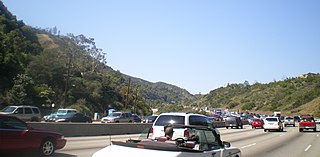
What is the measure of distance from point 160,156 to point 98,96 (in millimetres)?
84671

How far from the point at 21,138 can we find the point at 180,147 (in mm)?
7156

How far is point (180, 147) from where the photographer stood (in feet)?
19.7

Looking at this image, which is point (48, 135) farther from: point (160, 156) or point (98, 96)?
point (98, 96)

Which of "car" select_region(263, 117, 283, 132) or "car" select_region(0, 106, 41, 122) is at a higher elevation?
"car" select_region(0, 106, 41, 122)

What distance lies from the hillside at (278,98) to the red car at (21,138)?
104 metres

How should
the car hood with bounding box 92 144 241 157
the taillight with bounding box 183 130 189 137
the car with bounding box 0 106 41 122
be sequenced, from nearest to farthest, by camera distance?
the car hood with bounding box 92 144 241 157 → the taillight with bounding box 183 130 189 137 → the car with bounding box 0 106 41 122

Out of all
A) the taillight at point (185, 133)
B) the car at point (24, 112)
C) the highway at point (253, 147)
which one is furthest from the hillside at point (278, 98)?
the taillight at point (185, 133)

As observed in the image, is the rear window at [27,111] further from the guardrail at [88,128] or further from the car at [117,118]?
the car at [117,118]

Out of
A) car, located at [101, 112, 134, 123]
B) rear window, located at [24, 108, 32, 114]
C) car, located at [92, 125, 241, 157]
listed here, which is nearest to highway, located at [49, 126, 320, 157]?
car, located at [92, 125, 241, 157]

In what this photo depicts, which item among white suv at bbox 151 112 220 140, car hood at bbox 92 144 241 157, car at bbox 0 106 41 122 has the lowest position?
car hood at bbox 92 144 241 157

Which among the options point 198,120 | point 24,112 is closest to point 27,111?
point 24,112

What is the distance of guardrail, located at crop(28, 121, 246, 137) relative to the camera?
2212cm

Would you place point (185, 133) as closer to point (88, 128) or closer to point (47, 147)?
point (47, 147)

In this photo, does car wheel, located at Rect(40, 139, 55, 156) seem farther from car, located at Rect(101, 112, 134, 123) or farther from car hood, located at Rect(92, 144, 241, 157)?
car, located at Rect(101, 112, 134, 123)
